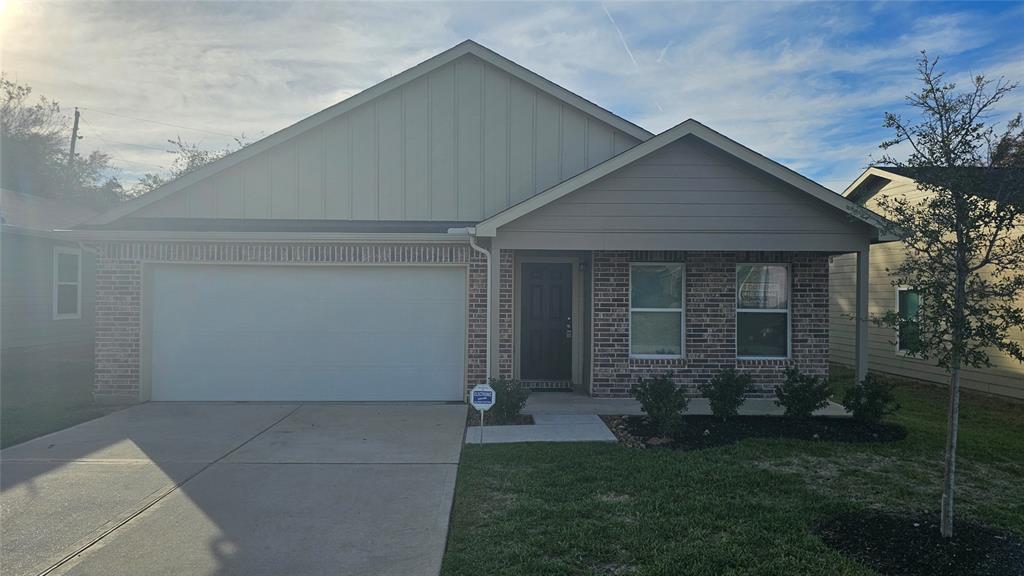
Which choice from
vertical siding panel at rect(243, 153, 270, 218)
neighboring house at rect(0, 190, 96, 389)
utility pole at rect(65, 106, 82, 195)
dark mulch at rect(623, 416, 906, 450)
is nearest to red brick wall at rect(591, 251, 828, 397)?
dark mulch at rect(623, 416, 906, 450)

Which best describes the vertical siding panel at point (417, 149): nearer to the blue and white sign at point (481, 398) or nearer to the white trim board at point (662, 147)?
the white trim board at point (662, 147)

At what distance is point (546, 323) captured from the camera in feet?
35.7

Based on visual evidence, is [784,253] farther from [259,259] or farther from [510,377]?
[259,259]

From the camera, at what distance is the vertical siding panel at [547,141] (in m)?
11.2

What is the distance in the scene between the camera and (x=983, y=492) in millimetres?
5820

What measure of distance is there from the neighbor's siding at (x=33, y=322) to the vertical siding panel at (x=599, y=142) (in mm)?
10752

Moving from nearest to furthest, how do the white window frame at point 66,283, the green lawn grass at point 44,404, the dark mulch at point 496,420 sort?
1. the green lawn grass at point 44,404
2. the dark mulch at point 496,420
3. the white window frame at point 66,283

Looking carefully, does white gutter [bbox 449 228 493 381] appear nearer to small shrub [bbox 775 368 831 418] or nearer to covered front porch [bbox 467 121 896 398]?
covered front porch [bbox 467 121 896 398]

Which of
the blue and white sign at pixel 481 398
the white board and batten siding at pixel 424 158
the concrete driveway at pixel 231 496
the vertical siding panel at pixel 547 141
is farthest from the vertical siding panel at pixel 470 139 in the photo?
the blue and white sign at pixel 481 398

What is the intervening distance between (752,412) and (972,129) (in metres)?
5.25

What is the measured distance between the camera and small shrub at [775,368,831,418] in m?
8.32

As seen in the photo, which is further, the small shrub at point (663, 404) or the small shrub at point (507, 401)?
the small shrub at point (507, 401)

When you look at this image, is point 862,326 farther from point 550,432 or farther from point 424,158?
point 424,158

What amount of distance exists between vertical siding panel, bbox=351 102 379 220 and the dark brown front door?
2917 mm
